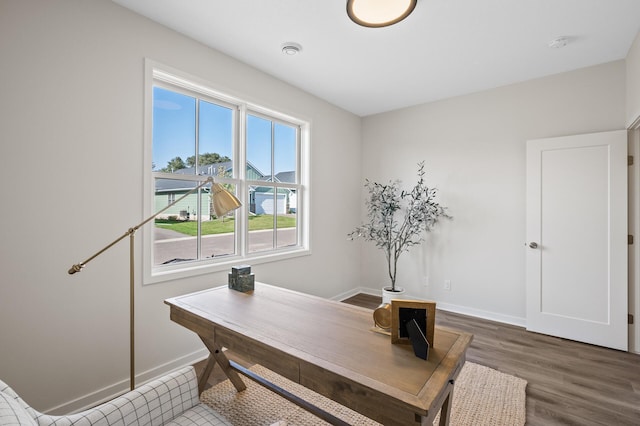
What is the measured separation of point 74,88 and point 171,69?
2.31 feet

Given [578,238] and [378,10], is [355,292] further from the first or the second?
[378,10]

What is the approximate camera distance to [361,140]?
4.76 meters

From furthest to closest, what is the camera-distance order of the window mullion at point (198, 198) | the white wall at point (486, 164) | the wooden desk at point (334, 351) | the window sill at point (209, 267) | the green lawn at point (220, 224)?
the white wall at point (486, 164) → the window mullion at point (198, 198) → the green lawn at point (220, 224) → the window sill at point (209, 267) → the wooden desk at point (334, 351)

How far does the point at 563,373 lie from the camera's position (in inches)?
95.7

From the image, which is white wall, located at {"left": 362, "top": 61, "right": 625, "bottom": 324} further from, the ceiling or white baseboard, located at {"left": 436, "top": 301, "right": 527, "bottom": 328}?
the ceiling

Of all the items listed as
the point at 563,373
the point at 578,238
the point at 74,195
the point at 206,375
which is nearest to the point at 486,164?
the point at 578,238

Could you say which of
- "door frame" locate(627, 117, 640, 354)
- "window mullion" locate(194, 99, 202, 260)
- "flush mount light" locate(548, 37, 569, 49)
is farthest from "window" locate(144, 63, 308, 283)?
"door frame" locate(627, 117, 640, 354)

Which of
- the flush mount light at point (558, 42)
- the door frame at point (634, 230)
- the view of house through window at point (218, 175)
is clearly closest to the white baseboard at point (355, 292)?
the view of house through window at point (218, 175)

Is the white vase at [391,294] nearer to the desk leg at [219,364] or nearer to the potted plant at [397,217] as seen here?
the potted plant at [397,217]

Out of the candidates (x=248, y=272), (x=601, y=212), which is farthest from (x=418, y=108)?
(x=248, y=272)

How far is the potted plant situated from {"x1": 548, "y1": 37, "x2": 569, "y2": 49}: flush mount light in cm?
179

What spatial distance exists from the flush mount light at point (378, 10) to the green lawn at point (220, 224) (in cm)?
207

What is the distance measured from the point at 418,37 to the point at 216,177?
2.15 metres

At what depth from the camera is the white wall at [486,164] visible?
10.2 ft
